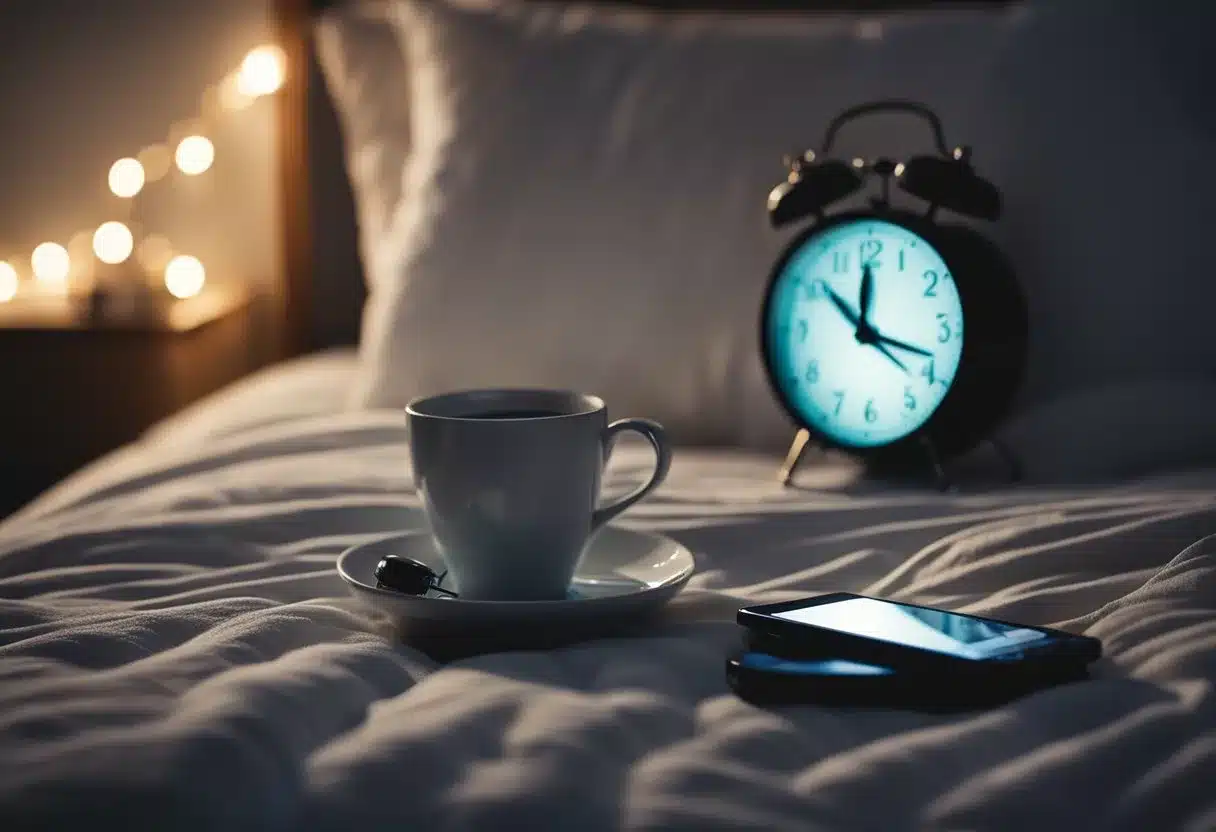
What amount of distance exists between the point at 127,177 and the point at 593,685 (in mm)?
1839

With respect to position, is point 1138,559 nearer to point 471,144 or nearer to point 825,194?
point 825,194

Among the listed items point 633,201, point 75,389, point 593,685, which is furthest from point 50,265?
point 593,685

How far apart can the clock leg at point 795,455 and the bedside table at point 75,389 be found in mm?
1047

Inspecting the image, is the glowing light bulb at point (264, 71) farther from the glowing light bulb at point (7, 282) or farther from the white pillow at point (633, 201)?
the white pillow at point (633, 201)

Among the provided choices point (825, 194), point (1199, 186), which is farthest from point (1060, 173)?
point (825, 194)

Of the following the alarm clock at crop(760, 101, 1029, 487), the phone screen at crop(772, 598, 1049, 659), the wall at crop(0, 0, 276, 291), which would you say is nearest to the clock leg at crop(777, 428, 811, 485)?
the alarm clock at crop(760, 101, 1029, 487)

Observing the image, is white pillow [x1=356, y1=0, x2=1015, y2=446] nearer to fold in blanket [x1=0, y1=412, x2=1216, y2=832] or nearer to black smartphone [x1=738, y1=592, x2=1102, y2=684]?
fold in blanket [x1=0, y1=412, x2=1216, y2=832]

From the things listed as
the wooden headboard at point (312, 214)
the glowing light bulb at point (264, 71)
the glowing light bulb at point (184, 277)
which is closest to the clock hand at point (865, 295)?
the wooden headboard at point (312, 214)

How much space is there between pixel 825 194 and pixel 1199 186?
0.33m

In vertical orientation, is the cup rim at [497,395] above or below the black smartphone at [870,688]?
above

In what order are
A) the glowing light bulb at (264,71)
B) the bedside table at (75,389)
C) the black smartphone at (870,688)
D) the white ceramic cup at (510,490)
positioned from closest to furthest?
the black smartphone at (870,688), the white ceramic cup at (510,490), the bedside table at (75,389), the glowing light bulb at (264,71)

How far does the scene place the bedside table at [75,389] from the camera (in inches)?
71.1

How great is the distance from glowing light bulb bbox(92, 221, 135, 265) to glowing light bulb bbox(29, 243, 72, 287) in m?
0.07

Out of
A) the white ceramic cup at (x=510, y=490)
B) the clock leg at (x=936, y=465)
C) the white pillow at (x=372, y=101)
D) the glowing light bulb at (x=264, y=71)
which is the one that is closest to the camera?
the white ceramic cup at (x=510, y=490)
